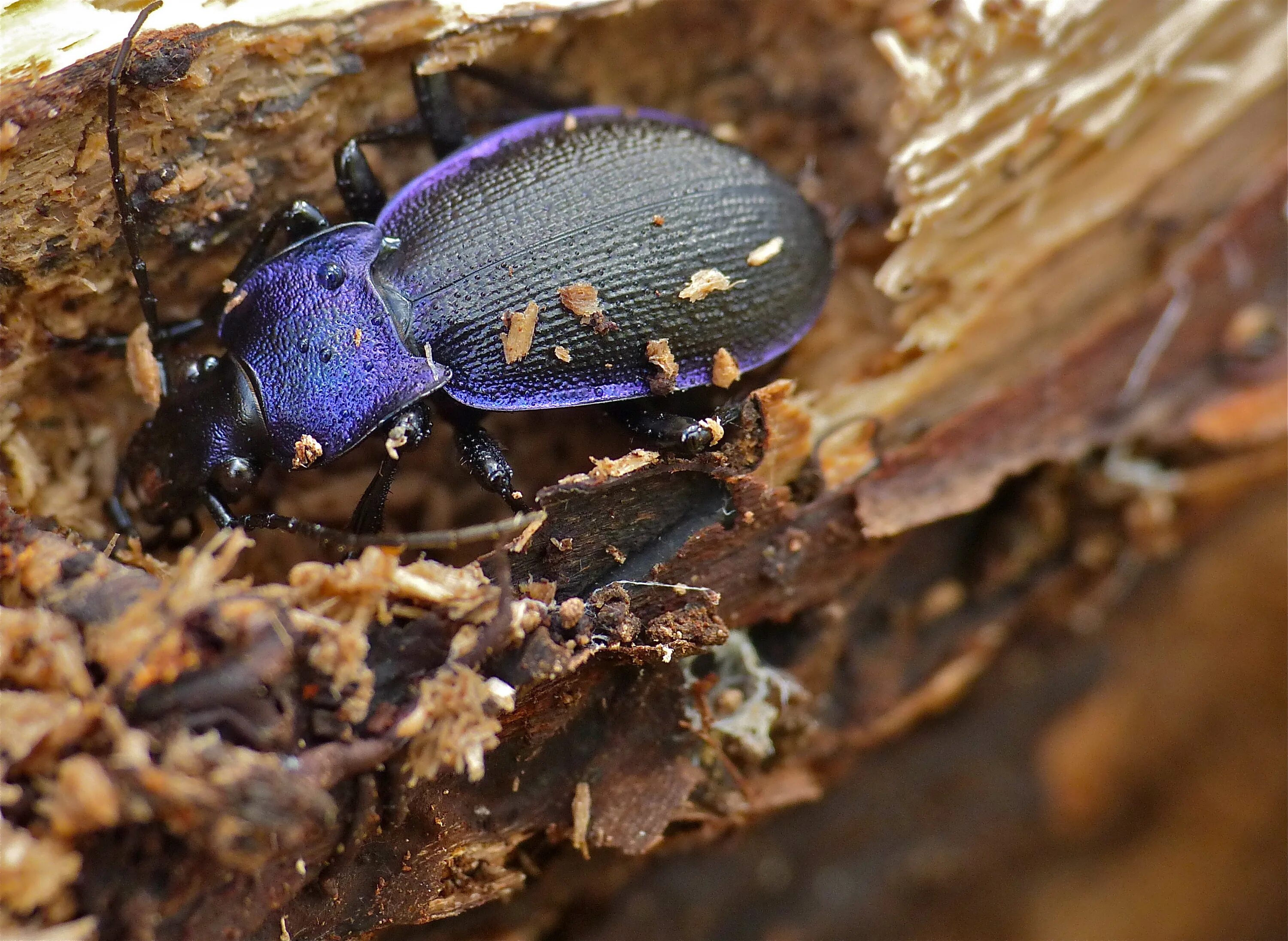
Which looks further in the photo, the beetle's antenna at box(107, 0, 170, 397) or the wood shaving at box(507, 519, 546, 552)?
the beetle's antenna at box(107, 0, 170, 397)

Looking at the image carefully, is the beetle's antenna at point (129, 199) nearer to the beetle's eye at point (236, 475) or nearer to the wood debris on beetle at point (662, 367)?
the beetle's eye at point (236, 475)

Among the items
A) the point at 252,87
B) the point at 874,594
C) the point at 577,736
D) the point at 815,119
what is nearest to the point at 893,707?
the point at 874,594

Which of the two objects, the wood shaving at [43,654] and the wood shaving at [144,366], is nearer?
the wood shaving at [43,654]

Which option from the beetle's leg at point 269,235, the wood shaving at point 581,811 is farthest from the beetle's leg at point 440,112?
the wood shaving at point 581,811

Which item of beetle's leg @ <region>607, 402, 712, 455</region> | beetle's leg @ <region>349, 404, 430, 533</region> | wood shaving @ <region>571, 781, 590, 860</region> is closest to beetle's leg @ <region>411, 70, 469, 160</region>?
beetle's leg @ <region>349, 404, 430, 533</region>

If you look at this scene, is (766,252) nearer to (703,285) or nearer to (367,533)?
(703,285)

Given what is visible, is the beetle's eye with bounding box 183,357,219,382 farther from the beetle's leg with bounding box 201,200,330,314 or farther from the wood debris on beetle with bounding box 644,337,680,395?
the wood debris on beetle with bounding box 644,337,680,395

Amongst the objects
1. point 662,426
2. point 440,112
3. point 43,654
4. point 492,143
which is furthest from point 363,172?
point 43,654

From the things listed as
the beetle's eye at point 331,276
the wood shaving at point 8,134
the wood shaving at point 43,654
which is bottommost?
the wood shaving at point 43,654
